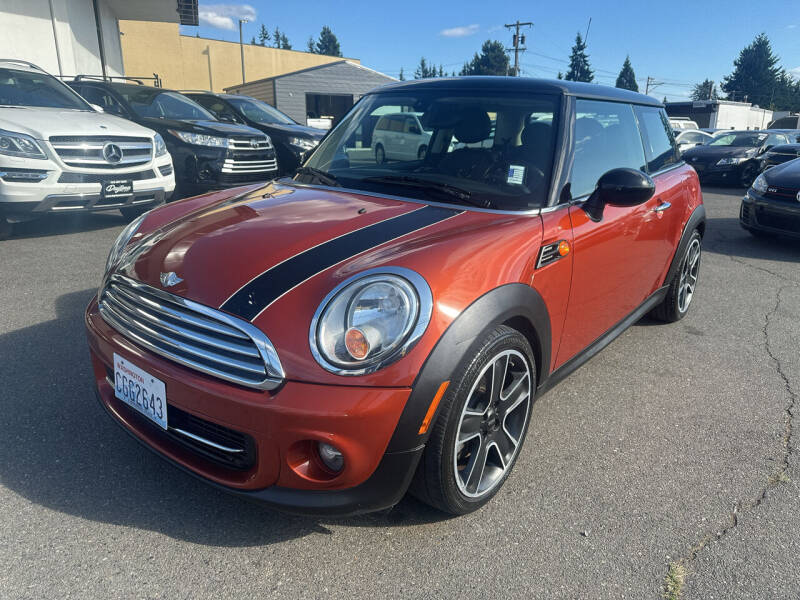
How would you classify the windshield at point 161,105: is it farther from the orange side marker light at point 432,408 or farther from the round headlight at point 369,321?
the orange side marker light at point 432,408

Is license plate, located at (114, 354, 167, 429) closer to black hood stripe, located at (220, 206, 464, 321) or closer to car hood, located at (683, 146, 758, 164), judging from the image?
black hood stripe, located at (220, 206, 464, 321)

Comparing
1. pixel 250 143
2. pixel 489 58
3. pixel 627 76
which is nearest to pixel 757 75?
pixel 627 76

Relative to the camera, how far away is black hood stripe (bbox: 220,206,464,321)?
1.80m

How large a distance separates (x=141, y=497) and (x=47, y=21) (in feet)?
43.9

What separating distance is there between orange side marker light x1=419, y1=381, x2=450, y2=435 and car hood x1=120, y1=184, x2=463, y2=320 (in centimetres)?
54

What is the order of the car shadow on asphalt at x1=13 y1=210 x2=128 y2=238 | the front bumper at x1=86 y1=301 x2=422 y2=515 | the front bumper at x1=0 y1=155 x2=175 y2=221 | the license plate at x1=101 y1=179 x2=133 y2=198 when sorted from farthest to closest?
the car shadow on asphalt at x1=13 y1=210 x2=128 y2=238 → the license plate at x1=101 y1=179 x2=133 y2=198 → the front bumper at x1=0 y1=155 x2=175 y2=221 → the front bumper at x1=86 y1=301 x2=422 y2=515

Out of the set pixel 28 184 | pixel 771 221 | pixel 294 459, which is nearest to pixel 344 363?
pixel 294 459

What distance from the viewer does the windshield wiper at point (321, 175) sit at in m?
2.83

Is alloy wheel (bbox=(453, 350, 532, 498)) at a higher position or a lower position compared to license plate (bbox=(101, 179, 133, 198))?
lower

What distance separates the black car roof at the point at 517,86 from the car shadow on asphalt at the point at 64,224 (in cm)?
460

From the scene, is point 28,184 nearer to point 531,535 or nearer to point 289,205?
point 289,205

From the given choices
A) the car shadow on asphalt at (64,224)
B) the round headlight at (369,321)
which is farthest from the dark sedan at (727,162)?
the round headlight at (369,321)

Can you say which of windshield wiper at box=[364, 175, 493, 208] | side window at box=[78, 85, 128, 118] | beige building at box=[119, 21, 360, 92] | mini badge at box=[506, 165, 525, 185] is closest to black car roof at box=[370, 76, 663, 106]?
mini badge at box=[506, 165, 525, 185]

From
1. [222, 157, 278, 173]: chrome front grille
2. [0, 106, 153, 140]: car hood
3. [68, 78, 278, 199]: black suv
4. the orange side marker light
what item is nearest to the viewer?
the orange side marker light
